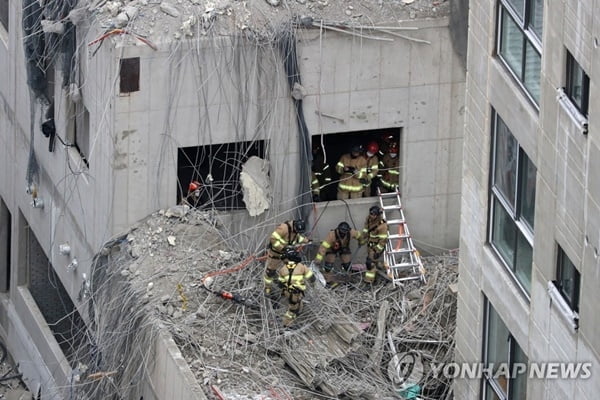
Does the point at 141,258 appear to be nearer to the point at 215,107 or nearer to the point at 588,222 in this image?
the point at 215,107

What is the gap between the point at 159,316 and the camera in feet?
90.1

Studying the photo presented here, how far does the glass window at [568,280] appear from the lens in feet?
63.7

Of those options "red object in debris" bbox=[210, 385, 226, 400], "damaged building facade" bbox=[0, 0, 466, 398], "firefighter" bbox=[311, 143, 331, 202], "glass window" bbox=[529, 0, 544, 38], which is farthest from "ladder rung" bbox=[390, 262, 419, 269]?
"glass window" bbox=[529, 0, 544, 38]

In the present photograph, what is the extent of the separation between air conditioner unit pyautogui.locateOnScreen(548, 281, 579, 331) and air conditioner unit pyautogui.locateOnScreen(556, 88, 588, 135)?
1.98m

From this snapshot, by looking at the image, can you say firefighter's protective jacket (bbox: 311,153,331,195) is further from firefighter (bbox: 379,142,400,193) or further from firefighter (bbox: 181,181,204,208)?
firefighter (bbox: 181,181,204,208)

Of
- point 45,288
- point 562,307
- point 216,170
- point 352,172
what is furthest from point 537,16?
point 45,288

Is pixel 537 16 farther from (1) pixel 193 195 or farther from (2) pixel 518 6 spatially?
(1) pixel 193 195

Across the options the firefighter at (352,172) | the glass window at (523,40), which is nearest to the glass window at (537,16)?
the glass window at (523,40)

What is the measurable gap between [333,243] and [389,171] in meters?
1.85

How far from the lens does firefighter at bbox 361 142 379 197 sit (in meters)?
30.2

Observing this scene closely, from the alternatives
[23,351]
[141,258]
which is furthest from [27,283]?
[141,258]

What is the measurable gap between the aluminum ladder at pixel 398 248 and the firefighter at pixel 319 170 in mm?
1031

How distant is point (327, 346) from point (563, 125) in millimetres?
9082

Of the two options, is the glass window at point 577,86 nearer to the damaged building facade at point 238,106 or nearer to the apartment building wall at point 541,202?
the apartment building wall at point 541,202
